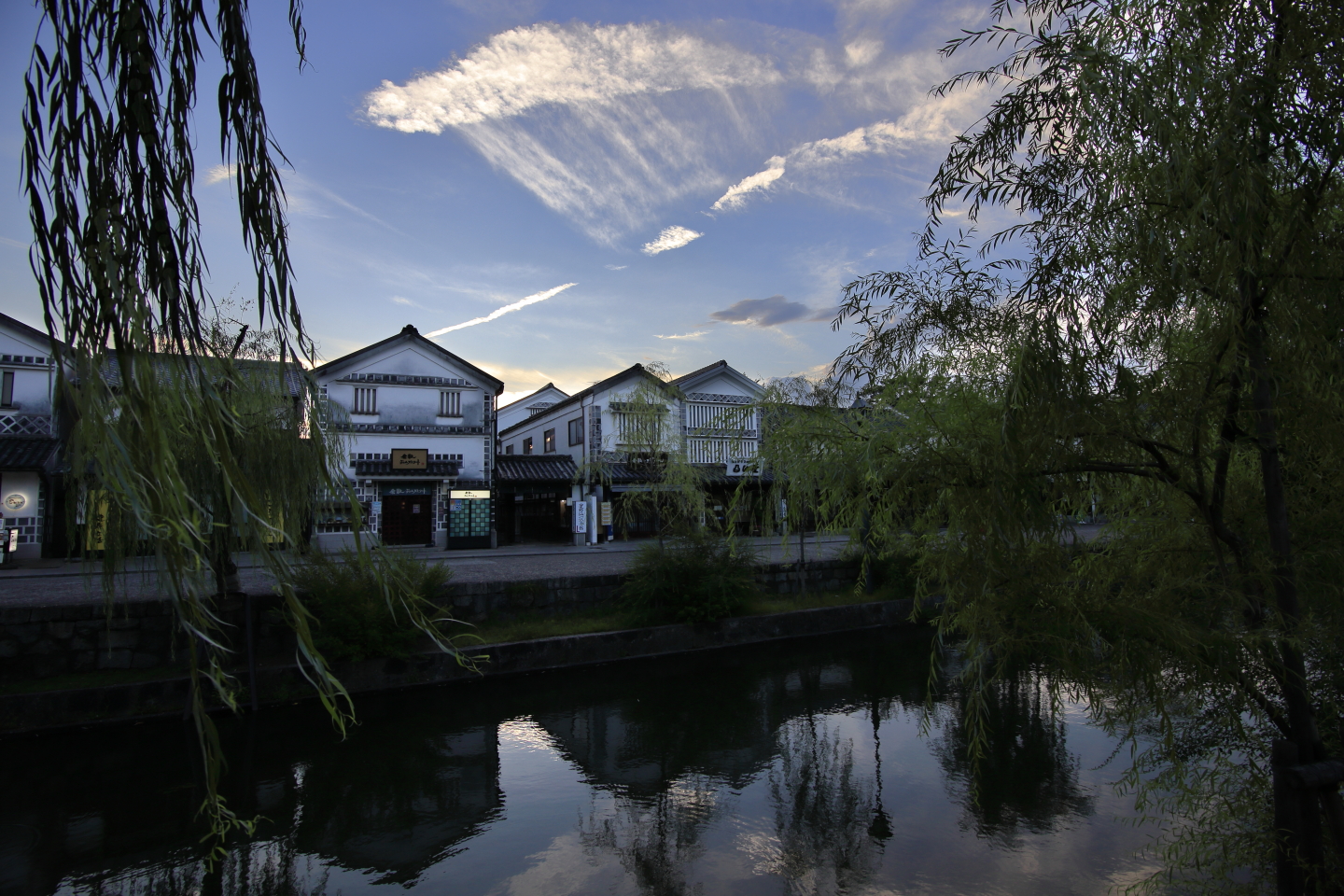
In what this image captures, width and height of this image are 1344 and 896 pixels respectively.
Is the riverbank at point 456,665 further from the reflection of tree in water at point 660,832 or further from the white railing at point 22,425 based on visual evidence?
the white railing at point 22,425

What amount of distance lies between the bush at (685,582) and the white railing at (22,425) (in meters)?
18.8

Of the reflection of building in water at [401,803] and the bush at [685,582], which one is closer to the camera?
the reflection of building in water at [401,803]

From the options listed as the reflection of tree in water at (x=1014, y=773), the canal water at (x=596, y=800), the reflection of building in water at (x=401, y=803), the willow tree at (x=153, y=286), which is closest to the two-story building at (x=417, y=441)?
the canal water at (x=596, y=800)

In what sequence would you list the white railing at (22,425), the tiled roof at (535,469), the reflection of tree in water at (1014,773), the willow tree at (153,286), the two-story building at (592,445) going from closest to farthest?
1. the willow tree at (153,286)
2. the reflection of tree in water at (1014,773)
3. the white railing at (22,425)
4. the tiled roof at (535,469)
5. the two-story building at (592,445)

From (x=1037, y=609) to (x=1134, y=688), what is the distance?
53 centimetres

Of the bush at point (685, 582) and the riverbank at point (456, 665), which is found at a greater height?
the bush at point (685, 582)

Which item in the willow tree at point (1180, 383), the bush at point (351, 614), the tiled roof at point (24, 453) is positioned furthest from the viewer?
the tiled roof at point (24, 453)

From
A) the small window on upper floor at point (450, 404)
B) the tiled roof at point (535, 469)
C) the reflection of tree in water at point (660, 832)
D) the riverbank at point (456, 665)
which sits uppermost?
the small window on upper floor at point (450, 404)

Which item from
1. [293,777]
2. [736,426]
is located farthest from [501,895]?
[736,426]

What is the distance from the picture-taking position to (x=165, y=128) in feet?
4.11

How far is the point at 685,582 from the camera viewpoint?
1272cm

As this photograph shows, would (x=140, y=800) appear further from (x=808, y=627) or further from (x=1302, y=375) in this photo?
(x=808, y=627)

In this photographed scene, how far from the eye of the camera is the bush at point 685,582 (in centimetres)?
1250

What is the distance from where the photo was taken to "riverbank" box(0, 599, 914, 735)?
838 centimetres
